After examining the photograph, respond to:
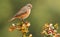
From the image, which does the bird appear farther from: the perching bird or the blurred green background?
the blurred green background

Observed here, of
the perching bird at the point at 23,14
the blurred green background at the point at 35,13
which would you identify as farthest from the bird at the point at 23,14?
the blurred green background at the point at 35,13

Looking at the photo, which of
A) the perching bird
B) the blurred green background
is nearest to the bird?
the perching bird

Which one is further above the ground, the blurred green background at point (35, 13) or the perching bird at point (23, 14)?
the blurred green background at point (35, 13)

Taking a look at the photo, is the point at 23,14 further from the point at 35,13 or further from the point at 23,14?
the point at 35,13

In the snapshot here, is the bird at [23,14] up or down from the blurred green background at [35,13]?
down

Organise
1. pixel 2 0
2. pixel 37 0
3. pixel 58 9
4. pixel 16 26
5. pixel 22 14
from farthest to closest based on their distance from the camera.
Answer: pixel 37 0
pixel 2 0
pixel 58 9
pixel 22 14
pixel 16 26

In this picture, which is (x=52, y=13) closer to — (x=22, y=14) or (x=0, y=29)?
(x=0, y=29)

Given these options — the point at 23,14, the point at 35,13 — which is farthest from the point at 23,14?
the point at 35,13

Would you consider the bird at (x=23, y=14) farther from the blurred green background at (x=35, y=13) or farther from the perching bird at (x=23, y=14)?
the blurred green background at (x=35, y=13)

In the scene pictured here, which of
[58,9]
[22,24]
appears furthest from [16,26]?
[58,9]

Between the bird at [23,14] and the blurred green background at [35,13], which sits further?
the blurred green background at [35,13]

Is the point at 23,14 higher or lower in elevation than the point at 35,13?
lower
